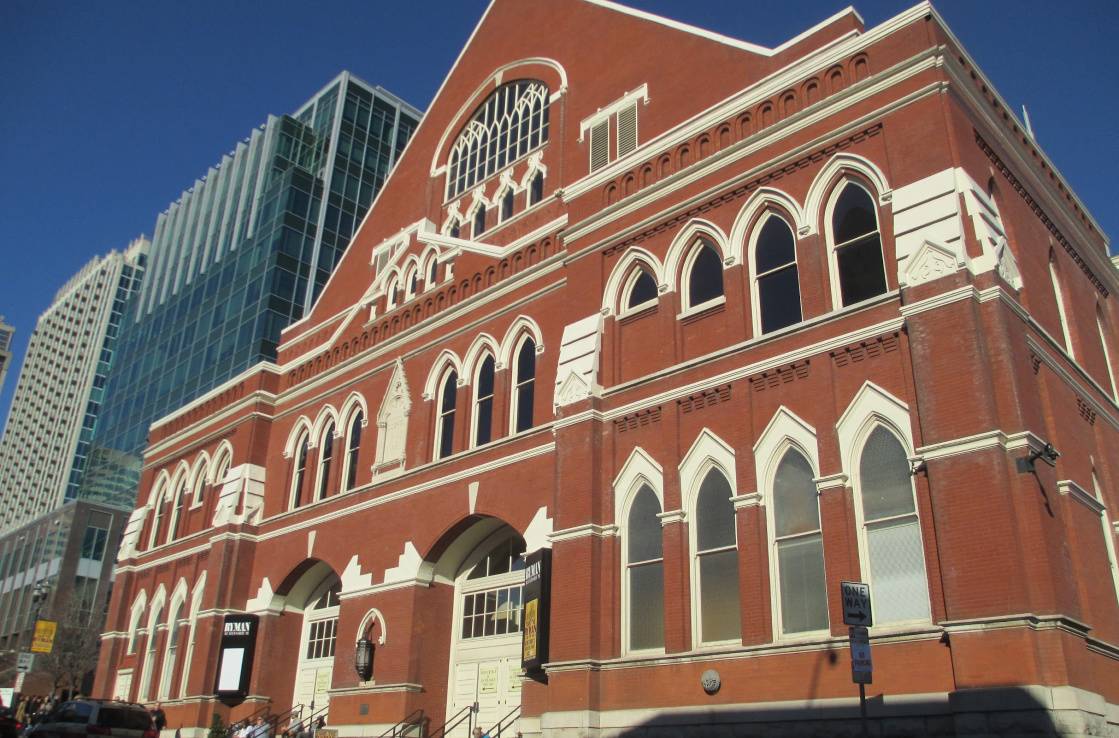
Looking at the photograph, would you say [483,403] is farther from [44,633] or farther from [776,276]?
[44,633]

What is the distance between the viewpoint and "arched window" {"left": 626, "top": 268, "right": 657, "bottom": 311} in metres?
20.2

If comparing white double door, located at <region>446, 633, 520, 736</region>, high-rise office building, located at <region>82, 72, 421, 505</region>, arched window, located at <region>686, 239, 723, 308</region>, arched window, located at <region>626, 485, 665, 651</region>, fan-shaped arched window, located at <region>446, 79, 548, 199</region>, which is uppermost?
high-rise office building, located at <region>82, 72, 421, 505</region>

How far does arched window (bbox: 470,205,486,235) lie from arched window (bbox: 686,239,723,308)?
386 inches

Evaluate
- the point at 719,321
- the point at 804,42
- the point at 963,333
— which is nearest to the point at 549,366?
the point at 719,321

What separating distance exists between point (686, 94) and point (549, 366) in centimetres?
700

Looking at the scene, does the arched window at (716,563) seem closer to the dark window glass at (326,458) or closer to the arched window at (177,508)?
the dark window glass at (326,458)

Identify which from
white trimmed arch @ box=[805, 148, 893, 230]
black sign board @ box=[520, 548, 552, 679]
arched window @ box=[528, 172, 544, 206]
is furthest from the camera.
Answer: arched window @ box=[528, 172, 544, 206]

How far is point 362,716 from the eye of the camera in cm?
2336

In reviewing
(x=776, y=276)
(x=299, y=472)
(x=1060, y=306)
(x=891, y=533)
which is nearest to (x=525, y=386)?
(x=776, y=276)

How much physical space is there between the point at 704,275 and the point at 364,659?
484 inches

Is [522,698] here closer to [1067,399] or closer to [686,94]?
[1067,399]

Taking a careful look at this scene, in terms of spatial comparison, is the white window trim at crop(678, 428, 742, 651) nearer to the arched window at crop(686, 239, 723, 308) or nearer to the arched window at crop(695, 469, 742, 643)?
the arched window at crop(695, 469, 742, 643)

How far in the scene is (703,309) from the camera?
1889 centimetres

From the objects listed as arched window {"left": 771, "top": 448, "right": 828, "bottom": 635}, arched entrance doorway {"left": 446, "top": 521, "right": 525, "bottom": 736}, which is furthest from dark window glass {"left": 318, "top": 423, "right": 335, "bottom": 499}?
arched window {"left": 771, "top": 448, "right": 828, "bottom": 635}
